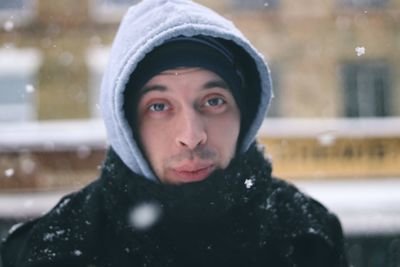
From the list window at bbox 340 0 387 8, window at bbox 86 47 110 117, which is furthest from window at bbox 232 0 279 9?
window at bbox 86 47 110 117

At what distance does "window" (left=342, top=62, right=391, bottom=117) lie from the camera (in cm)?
1134

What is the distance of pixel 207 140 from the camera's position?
5.50ft

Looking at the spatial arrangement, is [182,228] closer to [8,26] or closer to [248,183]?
[248,183]

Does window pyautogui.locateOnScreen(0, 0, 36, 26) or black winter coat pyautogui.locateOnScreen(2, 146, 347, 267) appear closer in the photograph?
black winter coat pyautogui.locateOnScreen(2, 146, 347, 267)

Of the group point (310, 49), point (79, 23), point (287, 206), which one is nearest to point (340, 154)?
point (310, 49)

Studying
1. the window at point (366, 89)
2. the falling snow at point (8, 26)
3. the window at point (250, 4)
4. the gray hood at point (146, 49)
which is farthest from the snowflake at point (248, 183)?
the falling snow at point (8, 26)

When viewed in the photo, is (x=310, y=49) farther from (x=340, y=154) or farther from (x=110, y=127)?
(x=110, y=127)

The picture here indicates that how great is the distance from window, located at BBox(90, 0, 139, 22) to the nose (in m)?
10.1

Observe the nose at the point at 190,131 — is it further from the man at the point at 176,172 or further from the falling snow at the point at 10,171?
the falling snow at the point at 10,171

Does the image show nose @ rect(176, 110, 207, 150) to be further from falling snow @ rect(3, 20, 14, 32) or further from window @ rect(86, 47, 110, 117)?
falling snow @ rect(3, 20, 14, 32)

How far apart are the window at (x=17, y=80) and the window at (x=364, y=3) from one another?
5.79 metres

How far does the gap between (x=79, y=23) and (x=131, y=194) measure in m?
10.3

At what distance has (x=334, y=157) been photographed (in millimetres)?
8938

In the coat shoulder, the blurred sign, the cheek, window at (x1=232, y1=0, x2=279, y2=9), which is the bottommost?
the blurred sign
